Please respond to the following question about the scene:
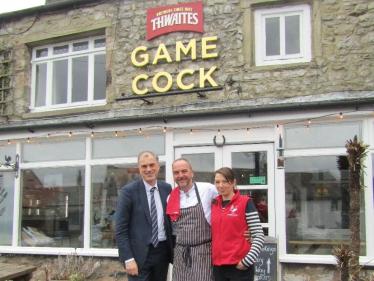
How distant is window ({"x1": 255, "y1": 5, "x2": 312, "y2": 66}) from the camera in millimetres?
7043

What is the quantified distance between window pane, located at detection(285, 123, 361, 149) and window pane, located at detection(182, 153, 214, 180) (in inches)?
49.6

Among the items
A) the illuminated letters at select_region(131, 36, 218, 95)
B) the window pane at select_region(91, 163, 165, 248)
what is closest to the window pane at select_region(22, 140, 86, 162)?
the window pane at select_region(91, 163, 165, 248)

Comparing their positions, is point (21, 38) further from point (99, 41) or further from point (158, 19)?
point (158, 19)

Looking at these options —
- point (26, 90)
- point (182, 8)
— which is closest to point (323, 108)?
point (182, 8)

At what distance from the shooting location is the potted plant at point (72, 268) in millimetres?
7223

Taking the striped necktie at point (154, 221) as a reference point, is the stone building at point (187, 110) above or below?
above

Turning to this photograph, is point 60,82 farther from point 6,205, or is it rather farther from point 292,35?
point 292,35

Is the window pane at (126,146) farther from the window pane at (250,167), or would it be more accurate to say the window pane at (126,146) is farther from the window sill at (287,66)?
the window sill at (287,66)

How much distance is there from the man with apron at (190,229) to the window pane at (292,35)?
385cm

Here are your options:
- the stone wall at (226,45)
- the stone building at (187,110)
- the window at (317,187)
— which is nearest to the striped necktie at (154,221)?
the stone building at (187,110)

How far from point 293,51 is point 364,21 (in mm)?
1110

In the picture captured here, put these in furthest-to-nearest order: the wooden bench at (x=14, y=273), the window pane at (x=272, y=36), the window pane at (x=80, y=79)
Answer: the window pane at (x=80, y=79) < the window pane at (x=272, y=36) < the wooden bench at (x=14, y=273)

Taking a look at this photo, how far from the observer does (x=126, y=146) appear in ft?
25.7

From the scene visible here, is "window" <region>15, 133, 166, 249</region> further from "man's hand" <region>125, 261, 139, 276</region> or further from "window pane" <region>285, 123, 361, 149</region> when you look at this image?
"man's hand" <region>125, 261, 139, 276</region>
